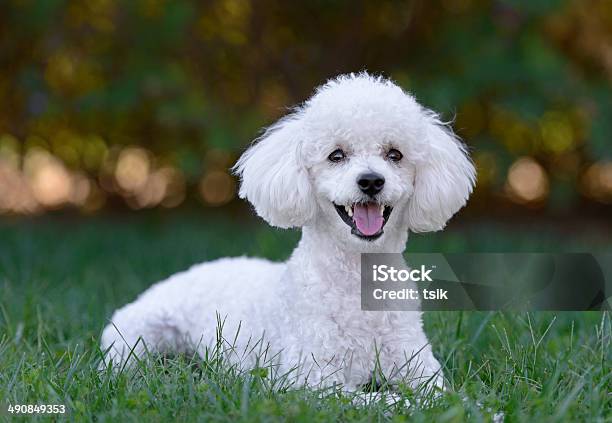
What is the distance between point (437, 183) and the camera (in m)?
2.97

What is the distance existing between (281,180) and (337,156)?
23cm

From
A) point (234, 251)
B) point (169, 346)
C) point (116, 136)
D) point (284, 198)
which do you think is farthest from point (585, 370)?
point (116, 136)

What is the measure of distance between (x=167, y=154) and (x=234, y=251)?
3350 mm

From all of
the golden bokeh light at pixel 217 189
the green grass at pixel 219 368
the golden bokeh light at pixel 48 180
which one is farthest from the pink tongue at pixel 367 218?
the golden bokeh light at pixel 48 180

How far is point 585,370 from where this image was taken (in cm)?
291

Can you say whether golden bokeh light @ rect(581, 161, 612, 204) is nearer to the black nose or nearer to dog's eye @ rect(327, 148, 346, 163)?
dog's eye @ rect(327, 148, 346, 163)

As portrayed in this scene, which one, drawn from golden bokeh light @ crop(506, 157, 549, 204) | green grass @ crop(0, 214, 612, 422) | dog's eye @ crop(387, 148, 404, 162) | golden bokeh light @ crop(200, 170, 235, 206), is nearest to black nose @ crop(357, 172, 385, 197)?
dog's eye @ crop(387, 148, 404, 162)

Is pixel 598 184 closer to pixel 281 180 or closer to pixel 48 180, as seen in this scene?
pixel 48 180

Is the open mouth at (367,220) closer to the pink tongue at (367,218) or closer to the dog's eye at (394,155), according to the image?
the pink tongue at (367,218)

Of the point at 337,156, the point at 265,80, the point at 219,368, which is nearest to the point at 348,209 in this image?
the point at 337,156

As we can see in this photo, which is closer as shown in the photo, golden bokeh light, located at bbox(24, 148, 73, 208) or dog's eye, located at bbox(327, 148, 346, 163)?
dog's eye, located at bbox(327, 148, 346, 163)

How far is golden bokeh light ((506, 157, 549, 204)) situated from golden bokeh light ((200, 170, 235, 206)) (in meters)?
3.68

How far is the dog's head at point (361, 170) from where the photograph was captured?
2836 mm

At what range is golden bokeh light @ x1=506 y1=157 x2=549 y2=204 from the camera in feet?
33.3
